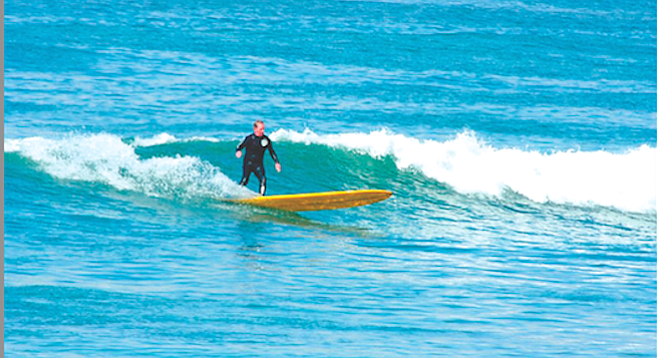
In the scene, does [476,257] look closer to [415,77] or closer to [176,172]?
[176,172]

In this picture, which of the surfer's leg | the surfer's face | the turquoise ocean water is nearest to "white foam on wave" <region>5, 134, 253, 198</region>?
the turquoise ocean water

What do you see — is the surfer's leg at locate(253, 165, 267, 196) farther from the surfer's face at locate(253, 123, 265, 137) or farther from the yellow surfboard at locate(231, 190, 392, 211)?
the surfer's face at locate(253, 123, 265, 137)

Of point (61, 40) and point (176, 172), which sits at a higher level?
point (61, 40)

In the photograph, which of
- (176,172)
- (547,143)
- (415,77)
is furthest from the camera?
(415,77)

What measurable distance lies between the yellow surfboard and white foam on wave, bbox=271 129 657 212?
377 cm

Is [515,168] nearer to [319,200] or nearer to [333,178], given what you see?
[333,178]

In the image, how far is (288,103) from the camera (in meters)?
24.6

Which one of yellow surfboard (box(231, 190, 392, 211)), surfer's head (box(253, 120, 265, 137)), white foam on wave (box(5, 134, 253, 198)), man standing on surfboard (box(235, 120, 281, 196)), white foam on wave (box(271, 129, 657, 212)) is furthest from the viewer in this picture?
white foam on wave (box(271, 129, 657, 212))

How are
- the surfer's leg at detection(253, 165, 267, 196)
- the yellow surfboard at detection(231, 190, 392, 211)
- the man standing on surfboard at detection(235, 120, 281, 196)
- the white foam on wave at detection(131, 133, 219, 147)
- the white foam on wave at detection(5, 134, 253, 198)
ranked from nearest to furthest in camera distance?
the man standing on surfboard at detection(235, 120, 281, 196)
the surfer's leg at detection(253, 165, 267, 196)
the yellow surfboard at detection(231, 190, 392, 211)
the white foam on wave at detection(5, 134, 253, 198)
the white foam on wave at detection(131, 133, 219, 147)

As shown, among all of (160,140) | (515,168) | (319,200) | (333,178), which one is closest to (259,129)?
(319,200)

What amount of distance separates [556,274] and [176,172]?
24.2 feet

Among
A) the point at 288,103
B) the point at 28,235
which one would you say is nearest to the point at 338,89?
the point at 288,103

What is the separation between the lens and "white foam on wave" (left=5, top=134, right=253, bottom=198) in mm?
17047

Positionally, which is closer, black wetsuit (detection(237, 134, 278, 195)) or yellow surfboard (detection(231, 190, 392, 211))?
black wetsuit (detection(237, 134, 278, 195))
